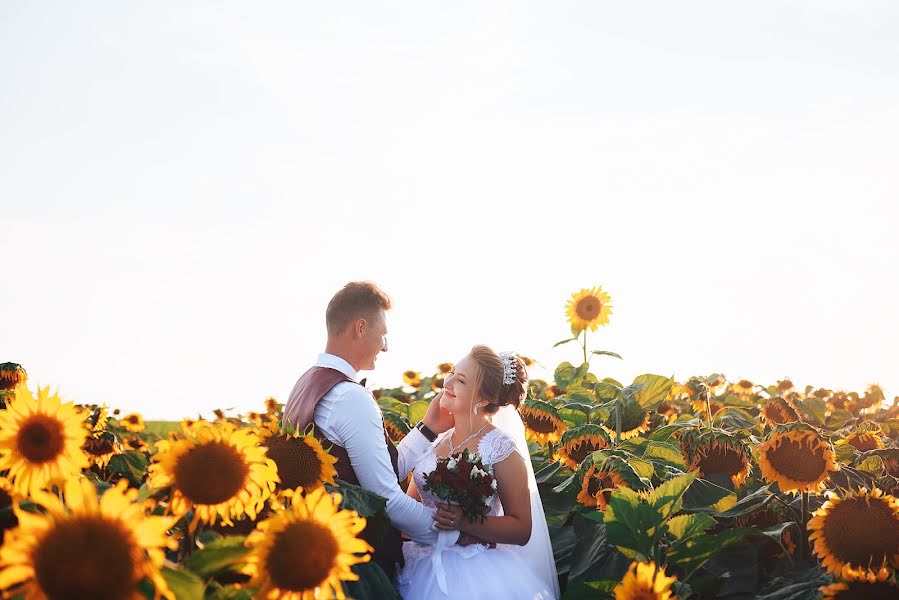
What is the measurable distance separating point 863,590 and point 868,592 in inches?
0.6

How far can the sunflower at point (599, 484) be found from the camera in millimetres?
4188

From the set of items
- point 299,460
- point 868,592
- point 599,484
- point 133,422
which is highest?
point 133,422

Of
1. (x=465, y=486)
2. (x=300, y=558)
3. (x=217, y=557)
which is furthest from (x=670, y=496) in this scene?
(x=217, y=557)

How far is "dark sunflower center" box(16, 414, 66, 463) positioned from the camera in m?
2.76

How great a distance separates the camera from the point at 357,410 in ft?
12.8

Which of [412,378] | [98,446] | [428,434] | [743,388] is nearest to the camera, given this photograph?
[428,434]

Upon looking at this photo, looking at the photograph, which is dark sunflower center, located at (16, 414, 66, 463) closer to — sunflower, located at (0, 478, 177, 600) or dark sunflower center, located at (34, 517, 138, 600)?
sunflower, located at (0, 478, 177, 600)

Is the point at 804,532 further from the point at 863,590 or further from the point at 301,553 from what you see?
the point at 301,553

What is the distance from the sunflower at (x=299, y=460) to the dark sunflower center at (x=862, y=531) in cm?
200

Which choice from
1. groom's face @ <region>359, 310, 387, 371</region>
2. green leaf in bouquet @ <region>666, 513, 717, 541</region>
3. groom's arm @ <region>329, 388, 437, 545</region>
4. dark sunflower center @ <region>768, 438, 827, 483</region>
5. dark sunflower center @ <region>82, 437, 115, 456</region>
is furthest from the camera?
dark sunflower center @ <region>82, 437, 115, 456</region>

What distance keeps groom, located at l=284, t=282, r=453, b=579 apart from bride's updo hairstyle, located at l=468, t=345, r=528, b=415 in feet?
1.95

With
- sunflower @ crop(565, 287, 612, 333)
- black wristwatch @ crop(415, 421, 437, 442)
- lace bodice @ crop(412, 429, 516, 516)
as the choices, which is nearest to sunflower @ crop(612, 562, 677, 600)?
lace bodice @ crop(412, 429, 516, 516)

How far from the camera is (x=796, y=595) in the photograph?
Answer: 3.07 metres

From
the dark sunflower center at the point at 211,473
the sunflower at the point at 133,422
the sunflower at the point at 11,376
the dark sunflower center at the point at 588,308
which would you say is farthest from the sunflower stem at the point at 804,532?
the sunflower at the point at 133,422
